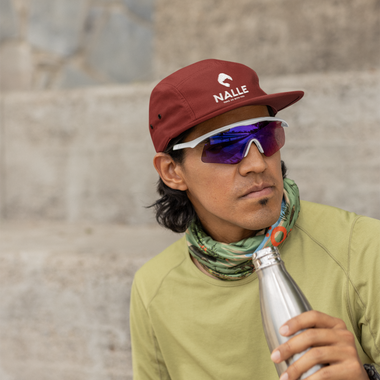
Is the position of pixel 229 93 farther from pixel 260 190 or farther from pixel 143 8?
pixel 143 8

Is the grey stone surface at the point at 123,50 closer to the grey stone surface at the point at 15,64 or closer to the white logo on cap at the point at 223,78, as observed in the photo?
the grey stone surface at the point at 15,64

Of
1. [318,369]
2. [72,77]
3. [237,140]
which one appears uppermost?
[237,140]

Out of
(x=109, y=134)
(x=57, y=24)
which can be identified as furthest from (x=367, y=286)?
(x=57, y=24)

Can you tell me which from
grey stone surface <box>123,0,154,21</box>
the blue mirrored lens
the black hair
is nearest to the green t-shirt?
the black hair

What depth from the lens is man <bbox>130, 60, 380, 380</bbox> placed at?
1.50 m

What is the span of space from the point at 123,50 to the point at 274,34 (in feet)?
4.47

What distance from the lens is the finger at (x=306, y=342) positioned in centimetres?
99

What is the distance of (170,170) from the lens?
1.77m

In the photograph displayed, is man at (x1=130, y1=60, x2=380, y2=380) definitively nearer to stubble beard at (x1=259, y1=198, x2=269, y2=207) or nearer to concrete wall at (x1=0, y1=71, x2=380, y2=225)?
stubble beard at (x1=259, y1=198, x2=269, y2=207)

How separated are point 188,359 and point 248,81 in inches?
44.0

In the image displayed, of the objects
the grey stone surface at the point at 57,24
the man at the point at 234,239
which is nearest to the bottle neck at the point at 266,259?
the man at the point at 234,239

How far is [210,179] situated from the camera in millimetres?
1606

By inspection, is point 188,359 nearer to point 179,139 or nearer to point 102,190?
point 179,139

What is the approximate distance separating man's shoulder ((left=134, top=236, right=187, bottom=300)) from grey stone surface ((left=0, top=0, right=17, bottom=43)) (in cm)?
320
